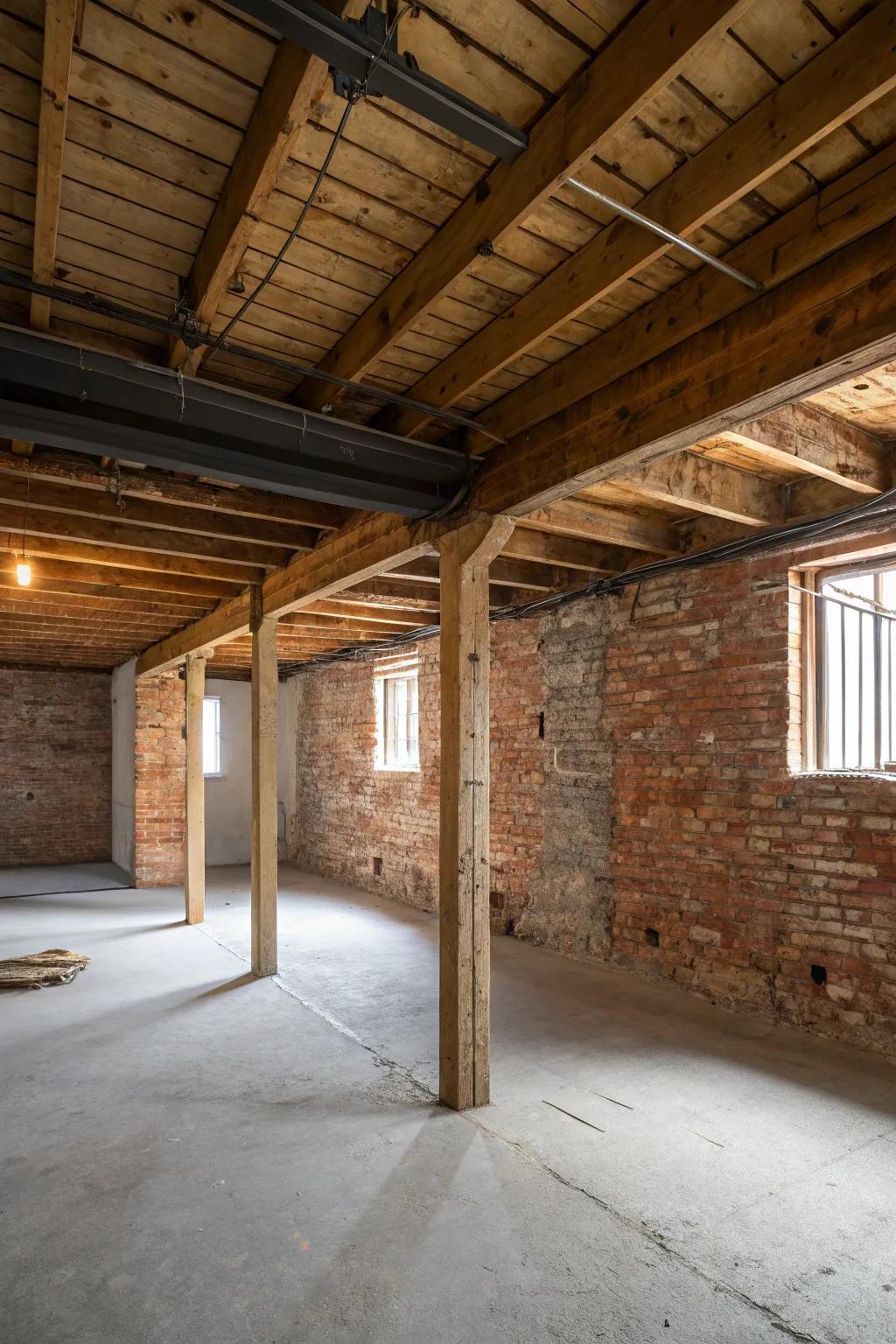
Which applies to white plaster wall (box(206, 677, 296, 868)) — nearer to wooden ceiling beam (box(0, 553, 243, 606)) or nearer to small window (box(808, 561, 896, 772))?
wooden ceiling beam (box(0, 553, 243, 606))

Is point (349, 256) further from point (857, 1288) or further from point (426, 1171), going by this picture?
point (857, 1288)

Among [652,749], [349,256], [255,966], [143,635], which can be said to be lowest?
[255,966]

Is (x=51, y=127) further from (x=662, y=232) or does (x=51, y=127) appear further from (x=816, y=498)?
(x=816, y=498)

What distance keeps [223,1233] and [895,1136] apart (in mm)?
2480

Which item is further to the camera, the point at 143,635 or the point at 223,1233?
the point at 143,635

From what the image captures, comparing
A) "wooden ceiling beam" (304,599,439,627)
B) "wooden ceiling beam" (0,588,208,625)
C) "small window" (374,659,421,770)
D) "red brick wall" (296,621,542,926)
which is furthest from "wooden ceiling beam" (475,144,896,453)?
"small window" (374,659,421,770)

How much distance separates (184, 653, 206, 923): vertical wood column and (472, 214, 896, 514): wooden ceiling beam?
5104mm

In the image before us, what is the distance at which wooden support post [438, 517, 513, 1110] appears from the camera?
3.22 metres

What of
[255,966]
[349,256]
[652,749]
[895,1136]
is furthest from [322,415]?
[255,966]

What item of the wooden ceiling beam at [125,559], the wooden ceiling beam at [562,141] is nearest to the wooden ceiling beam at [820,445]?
the wooden ceiling beam at [562,141]

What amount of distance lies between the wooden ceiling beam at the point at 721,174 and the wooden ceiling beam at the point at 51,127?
1.30 m

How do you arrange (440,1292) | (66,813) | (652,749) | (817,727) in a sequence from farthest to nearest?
(66,813), (652,749), (817,727), (440,1292)

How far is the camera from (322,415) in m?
2.95

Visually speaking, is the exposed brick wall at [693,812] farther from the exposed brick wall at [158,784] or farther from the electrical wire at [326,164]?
the exposed brick wall at [158,784]
